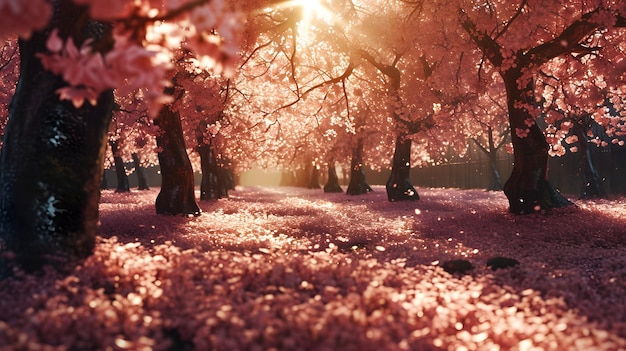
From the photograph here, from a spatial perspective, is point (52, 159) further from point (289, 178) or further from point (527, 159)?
point (289, 178)

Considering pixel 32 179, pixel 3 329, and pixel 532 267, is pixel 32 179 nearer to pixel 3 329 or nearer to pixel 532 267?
pixel 3 329

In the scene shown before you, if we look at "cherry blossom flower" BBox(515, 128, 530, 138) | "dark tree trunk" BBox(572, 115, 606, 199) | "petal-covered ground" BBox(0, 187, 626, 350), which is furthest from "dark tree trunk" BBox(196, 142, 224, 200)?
"dark tree trunk" BBox(572, 115, 606, 199)

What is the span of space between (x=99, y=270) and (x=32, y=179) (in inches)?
64.8

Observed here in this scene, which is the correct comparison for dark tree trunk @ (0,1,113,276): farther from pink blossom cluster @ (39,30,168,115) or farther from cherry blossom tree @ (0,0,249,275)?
pink blossom cluster @ (39,30,168,115)

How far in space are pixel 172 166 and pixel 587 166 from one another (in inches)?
866

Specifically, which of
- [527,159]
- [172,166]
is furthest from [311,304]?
[172,166]

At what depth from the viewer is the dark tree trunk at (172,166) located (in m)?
18.2

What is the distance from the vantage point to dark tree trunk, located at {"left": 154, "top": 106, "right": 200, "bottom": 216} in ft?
59.8

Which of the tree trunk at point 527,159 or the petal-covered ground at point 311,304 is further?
the tree trunk at point 527,159

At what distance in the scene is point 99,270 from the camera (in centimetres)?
642

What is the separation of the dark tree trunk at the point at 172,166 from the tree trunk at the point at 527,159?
11478mm

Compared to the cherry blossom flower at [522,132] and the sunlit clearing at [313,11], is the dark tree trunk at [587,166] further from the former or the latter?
the sunlit clearing at [313,11]

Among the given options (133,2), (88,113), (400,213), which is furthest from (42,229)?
(400,213)

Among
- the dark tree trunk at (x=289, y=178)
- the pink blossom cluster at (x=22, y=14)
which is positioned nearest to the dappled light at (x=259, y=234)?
the pink blossom cluster at (x=22, y=14)
